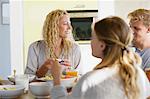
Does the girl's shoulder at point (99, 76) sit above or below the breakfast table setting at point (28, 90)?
above

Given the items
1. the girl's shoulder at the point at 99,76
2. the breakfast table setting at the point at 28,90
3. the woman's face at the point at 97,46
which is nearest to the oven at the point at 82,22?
the breakfast table setting at the point at 28,90

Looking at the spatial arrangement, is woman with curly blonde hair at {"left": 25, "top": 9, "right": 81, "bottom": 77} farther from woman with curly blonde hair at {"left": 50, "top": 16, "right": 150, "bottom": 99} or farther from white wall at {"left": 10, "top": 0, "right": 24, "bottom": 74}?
white wall at {"left": 10, "top": 0, "right": 24, "bottom": 74}

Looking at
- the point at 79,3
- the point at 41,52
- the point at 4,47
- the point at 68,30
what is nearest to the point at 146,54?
→ the point at 68,30

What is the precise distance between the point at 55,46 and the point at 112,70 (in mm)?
1245

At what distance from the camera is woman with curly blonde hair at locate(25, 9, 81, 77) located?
2404 millimetres

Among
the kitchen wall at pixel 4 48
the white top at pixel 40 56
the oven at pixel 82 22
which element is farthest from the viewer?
the kitchen wall at pixel 4 48

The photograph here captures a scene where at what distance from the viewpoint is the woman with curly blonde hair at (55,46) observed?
2.40 metres

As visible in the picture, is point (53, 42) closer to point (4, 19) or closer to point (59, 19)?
point (59, 19)

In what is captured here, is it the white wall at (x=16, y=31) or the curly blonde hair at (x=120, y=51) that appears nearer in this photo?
the curly blonde hair at (x=120, y=51)

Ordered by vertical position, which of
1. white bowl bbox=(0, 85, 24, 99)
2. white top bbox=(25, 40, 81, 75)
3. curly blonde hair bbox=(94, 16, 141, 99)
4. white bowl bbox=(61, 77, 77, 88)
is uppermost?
curly blonde hair bbox=(94, 16, 141, 99)

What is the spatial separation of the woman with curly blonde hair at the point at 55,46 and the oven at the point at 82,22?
135 centimetres

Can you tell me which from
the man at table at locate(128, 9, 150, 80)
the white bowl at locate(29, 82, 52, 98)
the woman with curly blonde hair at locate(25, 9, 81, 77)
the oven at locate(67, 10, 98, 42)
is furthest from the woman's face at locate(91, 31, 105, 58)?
the oven at locate(67, 10, 98, 42)

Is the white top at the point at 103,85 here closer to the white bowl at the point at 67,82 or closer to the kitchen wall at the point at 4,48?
the white bowl at the point at 67,82

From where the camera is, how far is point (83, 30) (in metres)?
3.90
